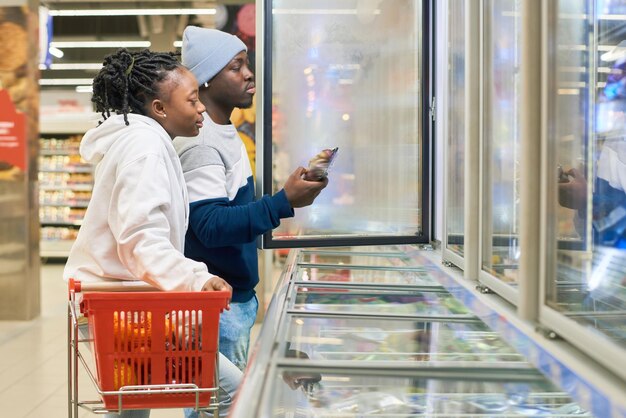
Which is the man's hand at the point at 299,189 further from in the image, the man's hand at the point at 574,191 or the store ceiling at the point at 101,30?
the store ceiling at the point at 101,30

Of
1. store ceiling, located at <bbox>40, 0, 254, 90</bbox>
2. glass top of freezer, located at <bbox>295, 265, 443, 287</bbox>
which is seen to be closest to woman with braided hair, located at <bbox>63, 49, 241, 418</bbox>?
glass top of freezer, located at <bbox>295, 265, 443, 287</bbox>

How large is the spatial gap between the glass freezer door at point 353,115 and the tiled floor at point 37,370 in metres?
1.69

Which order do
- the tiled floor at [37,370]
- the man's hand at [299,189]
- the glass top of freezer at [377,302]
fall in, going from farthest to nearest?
the tiled floor at [37,370]
the man's hand at [299,189]
the glass top of freezer at [377,302]

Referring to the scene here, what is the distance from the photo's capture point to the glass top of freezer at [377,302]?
2260mm

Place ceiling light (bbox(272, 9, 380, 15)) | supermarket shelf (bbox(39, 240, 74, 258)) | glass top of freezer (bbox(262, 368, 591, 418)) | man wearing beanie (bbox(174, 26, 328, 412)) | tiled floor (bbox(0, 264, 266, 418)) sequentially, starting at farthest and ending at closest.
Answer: supermarket shelf (bbox(39, 240, 74, 258)) < tiled floor (bbox(0, 264, 266, 418)) < ceiling light (bbox(272, 9, 380, 15)) < man wearing beanie (bbox(174, 26, 328, 412)) < glass top of freezer (bbox(262, 368, 591, 418))

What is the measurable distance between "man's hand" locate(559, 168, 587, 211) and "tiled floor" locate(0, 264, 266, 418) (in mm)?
3147

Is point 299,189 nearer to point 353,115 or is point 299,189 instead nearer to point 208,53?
point 208,53

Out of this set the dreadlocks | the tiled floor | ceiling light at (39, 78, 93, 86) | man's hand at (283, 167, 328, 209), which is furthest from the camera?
ceiling light at (39, 78, 93, 86)

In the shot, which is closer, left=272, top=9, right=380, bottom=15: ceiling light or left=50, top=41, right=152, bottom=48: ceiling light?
left=272, top=9, right=380, bottom=15: ceiling light

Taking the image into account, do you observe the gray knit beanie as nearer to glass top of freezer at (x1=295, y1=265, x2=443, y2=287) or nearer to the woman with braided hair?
the woman with braided hair

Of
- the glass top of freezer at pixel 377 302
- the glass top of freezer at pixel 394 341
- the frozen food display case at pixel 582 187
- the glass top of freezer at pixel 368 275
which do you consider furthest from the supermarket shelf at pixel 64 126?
the frozen food display case at pixel 582 187

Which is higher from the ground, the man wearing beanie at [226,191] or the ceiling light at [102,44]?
the ceiling light at [102,44]

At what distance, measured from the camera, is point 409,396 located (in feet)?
4.82

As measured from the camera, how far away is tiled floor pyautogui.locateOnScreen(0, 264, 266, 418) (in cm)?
438
